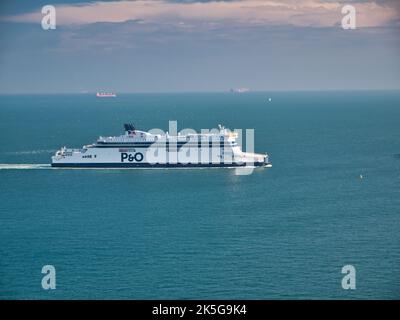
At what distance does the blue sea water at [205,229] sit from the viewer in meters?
29.2

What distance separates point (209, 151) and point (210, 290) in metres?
30.7

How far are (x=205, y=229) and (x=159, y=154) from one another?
21512mm

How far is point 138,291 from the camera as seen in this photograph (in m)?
28.5

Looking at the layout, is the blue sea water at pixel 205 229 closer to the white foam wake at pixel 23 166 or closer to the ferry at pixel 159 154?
the white foam wake at pixel 23 166

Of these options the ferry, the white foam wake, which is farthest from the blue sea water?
the ferry

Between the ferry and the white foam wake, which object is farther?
the ferry

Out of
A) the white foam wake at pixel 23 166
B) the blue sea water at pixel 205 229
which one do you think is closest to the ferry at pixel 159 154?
the white foam wake at pixel 23 166

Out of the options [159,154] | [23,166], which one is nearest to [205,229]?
[159,154]

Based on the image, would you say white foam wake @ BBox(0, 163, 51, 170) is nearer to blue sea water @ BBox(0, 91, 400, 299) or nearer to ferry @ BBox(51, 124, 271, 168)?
blue sea water @ BBox(0, 91, 400, 299)

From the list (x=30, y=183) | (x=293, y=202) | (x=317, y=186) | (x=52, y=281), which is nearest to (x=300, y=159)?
(x=317, y=186)

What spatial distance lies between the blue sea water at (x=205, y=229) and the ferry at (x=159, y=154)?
1.67 metres

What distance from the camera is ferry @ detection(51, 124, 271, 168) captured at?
58250mm

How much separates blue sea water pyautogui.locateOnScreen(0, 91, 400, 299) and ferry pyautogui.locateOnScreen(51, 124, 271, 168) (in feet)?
5.49

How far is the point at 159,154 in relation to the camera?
58.7 metres
